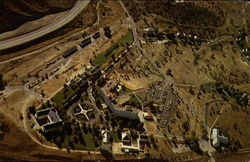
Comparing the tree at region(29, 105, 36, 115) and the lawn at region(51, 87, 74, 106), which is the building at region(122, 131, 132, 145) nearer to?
the lawn at region(51, 87, 74, 106)

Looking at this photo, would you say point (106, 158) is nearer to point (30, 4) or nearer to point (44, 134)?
point (44, 134)

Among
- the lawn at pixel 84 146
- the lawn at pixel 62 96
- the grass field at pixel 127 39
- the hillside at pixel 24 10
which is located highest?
the hillside at pixel 24 10

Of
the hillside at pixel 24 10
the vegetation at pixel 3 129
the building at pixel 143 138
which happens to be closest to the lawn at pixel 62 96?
the vegetation at pixel 3 129

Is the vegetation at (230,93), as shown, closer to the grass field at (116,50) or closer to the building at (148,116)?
the building at (148,116)

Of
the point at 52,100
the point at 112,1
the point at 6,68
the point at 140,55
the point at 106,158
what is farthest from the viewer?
the point at 112,1

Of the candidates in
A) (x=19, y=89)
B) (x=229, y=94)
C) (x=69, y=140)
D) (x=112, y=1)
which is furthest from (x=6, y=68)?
(x=229, y=94)

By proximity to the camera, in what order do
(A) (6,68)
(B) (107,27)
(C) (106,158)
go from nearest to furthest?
(C) (106,158), (A) (6,68), (B) (107,27)

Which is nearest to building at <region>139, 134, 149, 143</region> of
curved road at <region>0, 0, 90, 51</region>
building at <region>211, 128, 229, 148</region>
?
building at <region>211, 128, 229, 148</region>
